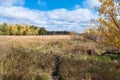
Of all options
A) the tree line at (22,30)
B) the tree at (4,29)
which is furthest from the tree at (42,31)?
the tree at (4,29)

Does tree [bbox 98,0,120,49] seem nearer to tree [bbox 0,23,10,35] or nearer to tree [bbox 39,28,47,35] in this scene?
tree [bbox 0,23,10,35]

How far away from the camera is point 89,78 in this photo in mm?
10656

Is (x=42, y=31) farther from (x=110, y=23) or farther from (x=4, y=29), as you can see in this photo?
(x=110, y=23)

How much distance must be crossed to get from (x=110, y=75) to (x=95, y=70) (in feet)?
5.36

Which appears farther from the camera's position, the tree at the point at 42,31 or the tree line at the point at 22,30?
the tree at the point at 42,31

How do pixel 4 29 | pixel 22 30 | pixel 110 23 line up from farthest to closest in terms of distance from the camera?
pixel 22 30
pixel 4 29
pixel 110 23

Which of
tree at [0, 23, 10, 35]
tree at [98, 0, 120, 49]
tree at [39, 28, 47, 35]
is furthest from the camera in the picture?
tree at [39, 28, 47, 35]

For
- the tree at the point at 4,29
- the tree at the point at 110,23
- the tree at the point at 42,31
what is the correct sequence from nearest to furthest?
the tree at the point at 110,23
the tree at the point at 4,29
the tree at the point at 42,31

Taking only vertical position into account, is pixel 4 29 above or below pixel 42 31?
above

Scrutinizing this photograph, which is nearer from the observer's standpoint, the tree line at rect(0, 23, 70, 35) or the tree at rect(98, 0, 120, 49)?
the tree at rect(98, 0, 120, 49)

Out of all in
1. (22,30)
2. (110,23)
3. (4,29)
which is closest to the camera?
(110,23)

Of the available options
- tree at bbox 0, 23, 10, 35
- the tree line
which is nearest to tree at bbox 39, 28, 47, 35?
the tree line

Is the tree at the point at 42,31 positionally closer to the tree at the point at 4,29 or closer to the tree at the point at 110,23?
the tree at the point at 4,29

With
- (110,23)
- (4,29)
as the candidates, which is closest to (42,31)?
(4,29)
